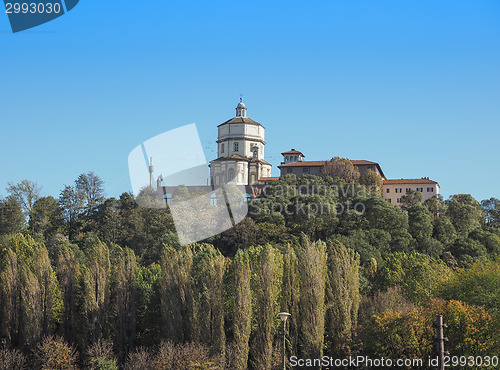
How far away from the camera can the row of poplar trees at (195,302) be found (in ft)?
112

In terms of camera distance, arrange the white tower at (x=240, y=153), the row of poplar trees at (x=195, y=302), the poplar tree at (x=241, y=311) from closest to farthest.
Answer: the poplar tree at (x=241, y=311) → the row of poplar trees at (x=195, y=302) → the white tower at (x=240, y=153)

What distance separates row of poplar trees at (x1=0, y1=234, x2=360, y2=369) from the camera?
34000mm

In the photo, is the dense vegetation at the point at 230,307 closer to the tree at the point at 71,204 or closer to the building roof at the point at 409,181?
the tree at the point at 71,204

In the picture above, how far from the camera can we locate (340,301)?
114 feet

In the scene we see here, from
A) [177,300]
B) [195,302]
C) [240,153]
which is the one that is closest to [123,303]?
[177,300]

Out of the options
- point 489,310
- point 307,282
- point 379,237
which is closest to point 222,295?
point 307,282

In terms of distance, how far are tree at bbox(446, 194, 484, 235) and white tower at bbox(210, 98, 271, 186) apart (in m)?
26.5

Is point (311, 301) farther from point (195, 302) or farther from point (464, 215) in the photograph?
point (464, 215)

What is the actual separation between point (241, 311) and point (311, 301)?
3.86 meters

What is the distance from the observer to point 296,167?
87500 mm

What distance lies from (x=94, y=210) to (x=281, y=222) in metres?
20.4

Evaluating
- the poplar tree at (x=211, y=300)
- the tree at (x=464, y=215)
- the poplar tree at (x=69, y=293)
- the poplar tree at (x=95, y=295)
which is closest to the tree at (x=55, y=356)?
the poplar tree at (x=95, y=295)

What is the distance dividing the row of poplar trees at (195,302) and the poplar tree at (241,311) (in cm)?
5

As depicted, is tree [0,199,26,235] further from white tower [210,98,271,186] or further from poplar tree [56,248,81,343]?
white tower [210,98,271,186]
